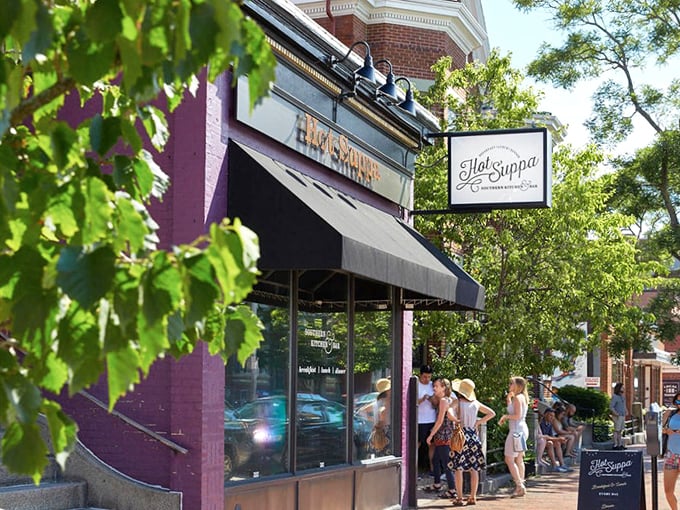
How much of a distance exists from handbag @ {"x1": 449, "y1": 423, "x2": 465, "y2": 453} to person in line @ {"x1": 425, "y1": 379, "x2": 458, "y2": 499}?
14 cm

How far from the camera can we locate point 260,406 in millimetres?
10258

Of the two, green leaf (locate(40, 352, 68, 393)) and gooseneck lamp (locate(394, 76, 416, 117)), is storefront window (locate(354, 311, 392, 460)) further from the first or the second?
green leaf (locate(40, 352, 68, 393))

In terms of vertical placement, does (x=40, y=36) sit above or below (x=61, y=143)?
above

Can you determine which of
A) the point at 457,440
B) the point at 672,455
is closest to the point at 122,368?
the point at 672,455

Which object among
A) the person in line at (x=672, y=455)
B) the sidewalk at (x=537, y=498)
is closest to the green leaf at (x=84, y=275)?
the person in line at (x=672, y=455)

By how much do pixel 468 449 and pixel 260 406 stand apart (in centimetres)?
575

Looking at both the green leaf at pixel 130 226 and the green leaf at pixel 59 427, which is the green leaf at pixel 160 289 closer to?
the green leaf at pixel 130 226

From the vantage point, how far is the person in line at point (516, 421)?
1611cm

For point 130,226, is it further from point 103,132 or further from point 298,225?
point 298,225

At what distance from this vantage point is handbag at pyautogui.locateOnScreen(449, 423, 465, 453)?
15.1 m

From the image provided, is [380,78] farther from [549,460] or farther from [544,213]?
[549,460]

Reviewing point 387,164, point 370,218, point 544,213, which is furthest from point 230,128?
point 544,213

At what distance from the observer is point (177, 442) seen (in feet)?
29.7

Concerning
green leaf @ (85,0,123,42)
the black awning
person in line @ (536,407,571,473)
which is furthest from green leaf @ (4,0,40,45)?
person in line @ (536,407,571,473)
